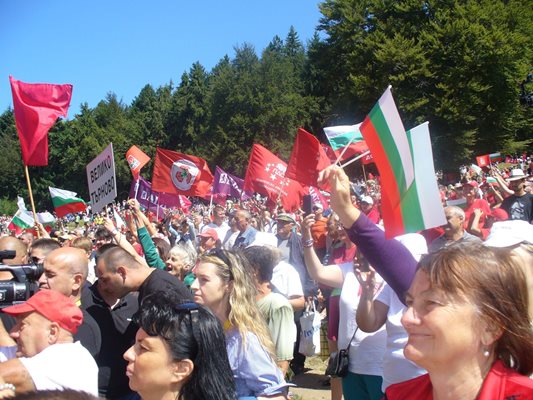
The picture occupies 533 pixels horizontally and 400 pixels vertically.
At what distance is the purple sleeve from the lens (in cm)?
252

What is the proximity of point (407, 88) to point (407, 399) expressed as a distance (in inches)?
1600

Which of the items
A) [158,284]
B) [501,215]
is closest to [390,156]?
[158,284]

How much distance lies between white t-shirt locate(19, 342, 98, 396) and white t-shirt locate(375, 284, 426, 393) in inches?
62.5

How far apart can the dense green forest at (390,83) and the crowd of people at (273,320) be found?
1187 inches

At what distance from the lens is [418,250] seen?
11.8 feet

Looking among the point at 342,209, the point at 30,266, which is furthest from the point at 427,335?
the point at 30,266

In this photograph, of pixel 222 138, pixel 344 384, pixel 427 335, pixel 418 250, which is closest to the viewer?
pixel 427 335

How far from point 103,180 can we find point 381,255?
5.93 metres

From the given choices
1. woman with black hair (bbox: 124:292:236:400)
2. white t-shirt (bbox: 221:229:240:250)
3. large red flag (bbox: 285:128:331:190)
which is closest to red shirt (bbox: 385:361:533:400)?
woman with black hair (bbox: 124:292:236:400)

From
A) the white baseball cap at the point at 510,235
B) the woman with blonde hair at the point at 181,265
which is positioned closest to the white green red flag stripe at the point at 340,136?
the woman with blonde hair at the point at 181,265

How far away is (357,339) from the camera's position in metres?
3.92

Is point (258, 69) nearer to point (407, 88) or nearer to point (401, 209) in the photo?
point (407, 88)

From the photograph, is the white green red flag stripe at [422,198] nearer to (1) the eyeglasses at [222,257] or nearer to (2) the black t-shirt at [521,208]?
(1) the eyeglasses at [222,257]

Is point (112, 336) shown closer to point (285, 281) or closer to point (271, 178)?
point (285, 281)
